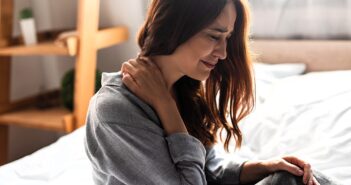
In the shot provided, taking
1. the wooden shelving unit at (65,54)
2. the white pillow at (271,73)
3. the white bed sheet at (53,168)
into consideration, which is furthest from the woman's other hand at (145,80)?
the wooden shelving unit at (65,54)

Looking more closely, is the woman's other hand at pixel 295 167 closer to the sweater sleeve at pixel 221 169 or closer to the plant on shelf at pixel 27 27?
the sweater sleeve at pixel 221 169

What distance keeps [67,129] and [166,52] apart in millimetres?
971

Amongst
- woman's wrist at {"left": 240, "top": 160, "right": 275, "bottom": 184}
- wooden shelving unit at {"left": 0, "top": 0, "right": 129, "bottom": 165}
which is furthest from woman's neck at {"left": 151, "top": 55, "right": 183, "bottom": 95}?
wooden shelving unit at {"left": 0, "top": 0, "right": 129, "bottom": 165}

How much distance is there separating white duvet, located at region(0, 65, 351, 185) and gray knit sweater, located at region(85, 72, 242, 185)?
0.35 metres

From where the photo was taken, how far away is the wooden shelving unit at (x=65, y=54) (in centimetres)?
166

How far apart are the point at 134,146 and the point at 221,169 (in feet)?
1.00

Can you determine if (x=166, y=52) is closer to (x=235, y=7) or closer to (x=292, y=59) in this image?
(x=235, y=7)

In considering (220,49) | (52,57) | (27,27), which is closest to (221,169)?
(220,49)

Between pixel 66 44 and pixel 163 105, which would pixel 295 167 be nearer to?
pixel 163 105

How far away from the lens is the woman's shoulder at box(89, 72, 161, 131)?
0.77 meters

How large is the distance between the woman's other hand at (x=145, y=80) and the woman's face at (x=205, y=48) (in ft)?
0.17

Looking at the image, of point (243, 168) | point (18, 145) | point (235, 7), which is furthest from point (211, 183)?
point (18, 145)

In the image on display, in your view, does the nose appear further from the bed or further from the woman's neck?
the bed

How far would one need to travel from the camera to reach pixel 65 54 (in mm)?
1684
